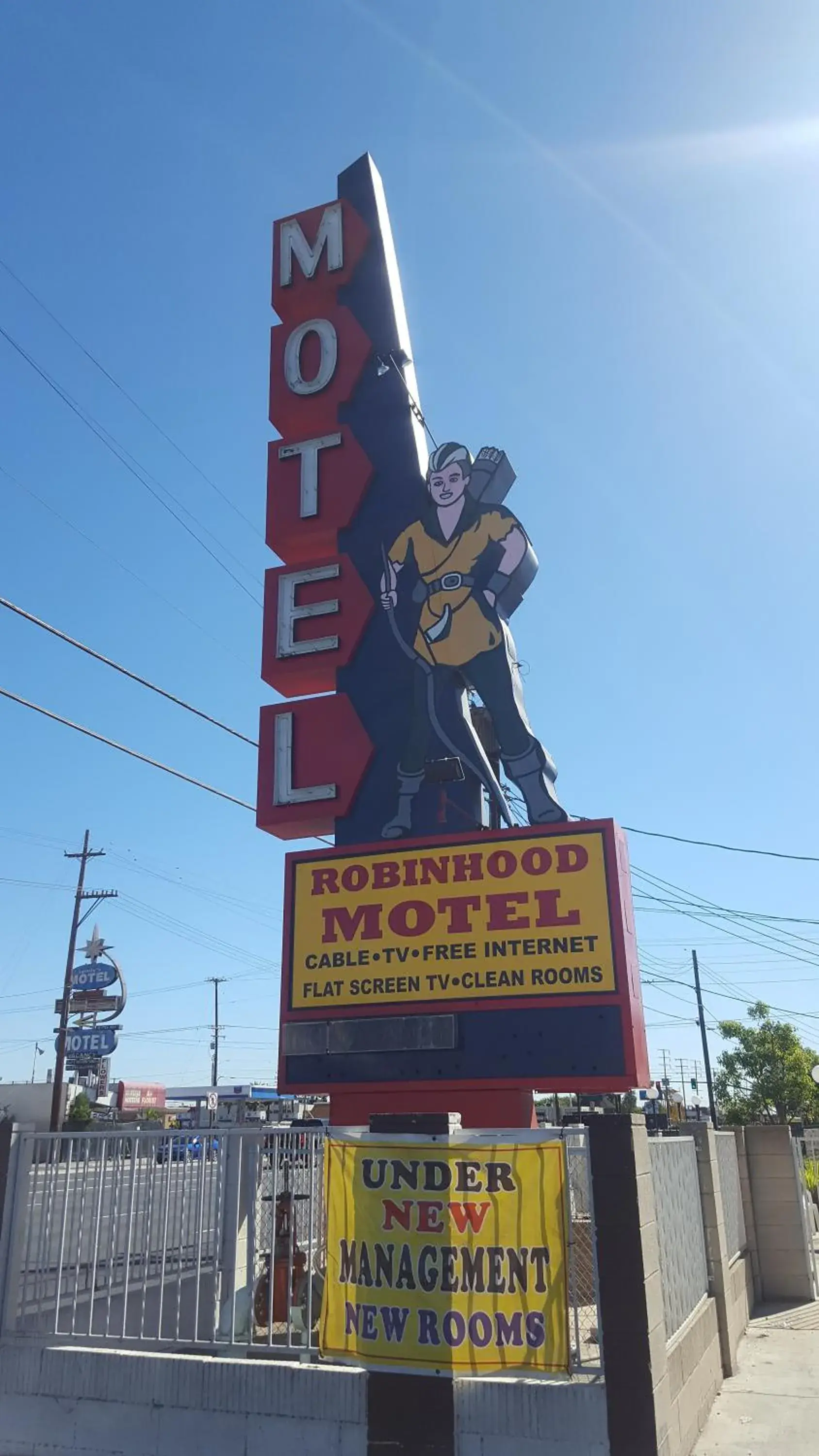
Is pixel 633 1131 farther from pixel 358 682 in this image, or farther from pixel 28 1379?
pixel 358 682

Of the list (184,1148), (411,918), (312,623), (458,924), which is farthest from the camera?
(312,623)

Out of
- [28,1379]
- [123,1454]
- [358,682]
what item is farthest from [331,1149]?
[358,682]

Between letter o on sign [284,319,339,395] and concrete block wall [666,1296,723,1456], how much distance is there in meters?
13.0

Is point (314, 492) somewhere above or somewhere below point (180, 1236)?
above

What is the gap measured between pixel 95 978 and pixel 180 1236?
4699 cm

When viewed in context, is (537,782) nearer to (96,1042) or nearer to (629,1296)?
(629,1296)

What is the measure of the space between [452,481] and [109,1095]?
66.6 m

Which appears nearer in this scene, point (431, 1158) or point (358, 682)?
point (431, 1158)

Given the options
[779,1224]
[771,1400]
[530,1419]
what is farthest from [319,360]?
[779,1224]

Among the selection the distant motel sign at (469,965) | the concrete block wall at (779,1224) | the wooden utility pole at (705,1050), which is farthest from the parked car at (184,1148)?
the wooden utility pole at (705,1050)

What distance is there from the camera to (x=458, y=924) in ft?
37.3

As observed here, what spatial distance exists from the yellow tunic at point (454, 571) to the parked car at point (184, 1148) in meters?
6.69

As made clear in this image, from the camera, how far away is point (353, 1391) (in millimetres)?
6617

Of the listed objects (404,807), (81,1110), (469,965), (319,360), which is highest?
(319,360)
